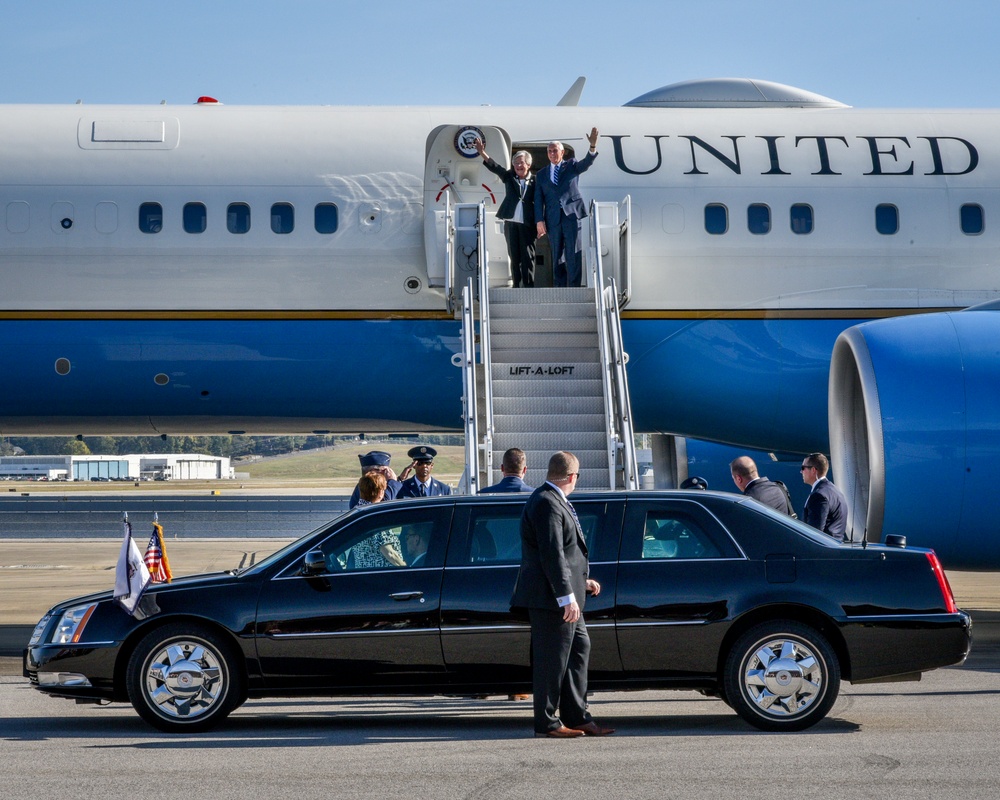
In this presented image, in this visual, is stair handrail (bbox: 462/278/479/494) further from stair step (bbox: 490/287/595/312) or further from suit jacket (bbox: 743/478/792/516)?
suit jacket (bbox: 743/478/792/516)

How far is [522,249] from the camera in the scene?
535 inches

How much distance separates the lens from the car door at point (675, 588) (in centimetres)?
759

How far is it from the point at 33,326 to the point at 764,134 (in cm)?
796

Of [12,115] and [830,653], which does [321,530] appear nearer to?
[830,653]

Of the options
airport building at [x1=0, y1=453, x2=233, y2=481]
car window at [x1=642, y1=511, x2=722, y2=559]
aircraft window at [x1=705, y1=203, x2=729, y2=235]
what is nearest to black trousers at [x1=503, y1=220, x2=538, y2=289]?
aircraft window at [x1=705, y1=203, x2=729, y2=235]

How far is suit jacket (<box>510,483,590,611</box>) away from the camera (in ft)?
23.8

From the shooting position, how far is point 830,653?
24.8 feet

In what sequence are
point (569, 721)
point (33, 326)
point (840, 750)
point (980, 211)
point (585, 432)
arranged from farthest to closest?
point (980, 211)
point (33, 326)
point (585, 432)
point (569, 721)
point (840, 750)

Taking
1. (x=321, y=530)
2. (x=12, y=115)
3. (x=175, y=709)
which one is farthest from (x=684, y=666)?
(x=12, y=115)

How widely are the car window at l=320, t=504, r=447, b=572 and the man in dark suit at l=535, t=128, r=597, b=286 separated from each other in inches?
225

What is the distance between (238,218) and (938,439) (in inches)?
283

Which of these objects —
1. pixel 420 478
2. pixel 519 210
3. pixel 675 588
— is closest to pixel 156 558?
pixel 420 478

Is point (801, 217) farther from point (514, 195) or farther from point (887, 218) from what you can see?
point (514, 195)

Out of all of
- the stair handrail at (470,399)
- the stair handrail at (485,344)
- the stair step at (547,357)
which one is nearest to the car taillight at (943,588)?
the stair handrail at (470,399)
